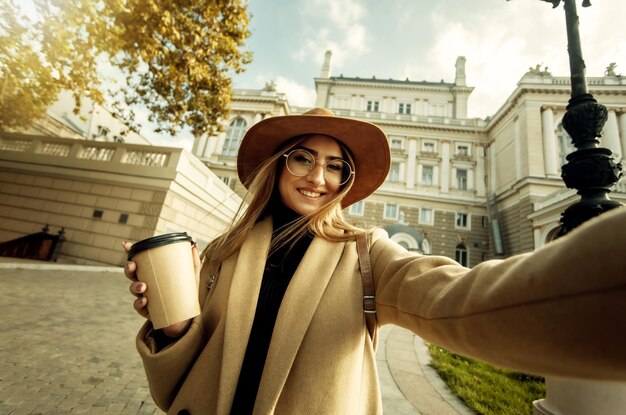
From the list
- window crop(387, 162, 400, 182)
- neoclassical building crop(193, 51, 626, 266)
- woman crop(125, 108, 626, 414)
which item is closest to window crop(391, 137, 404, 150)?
neoclassical building crop(193, 51, 626, 266)

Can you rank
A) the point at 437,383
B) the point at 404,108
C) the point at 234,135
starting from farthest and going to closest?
the point at 404,108 < the point at 234,135 < the point at 437,383

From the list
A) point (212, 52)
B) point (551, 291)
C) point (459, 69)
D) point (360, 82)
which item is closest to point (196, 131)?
point (212, 52)

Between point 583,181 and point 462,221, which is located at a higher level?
point 462,221

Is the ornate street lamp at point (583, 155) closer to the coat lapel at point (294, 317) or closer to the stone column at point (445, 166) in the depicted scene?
the coat lapel at point (294, 317)

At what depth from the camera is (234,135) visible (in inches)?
1136

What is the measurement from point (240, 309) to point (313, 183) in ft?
2.37

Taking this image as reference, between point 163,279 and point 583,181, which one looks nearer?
point 163,279

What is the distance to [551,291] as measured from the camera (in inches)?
18.7

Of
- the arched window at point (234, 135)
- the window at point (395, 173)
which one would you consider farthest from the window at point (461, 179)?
the arched window at point (234, 135)

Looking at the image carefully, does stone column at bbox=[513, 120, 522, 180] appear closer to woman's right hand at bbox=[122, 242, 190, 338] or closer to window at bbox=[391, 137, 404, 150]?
window at bbox=[391, 137, 404, 150]

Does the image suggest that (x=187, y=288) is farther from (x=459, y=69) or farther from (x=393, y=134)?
(x=459, y=69)

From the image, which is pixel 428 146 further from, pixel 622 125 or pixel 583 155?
pixel 583 155

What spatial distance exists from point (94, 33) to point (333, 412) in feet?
30.3

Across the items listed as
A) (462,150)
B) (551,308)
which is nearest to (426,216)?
(462,150)
